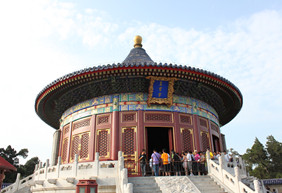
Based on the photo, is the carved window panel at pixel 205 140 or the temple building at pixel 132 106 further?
the carved window panel at pixel 205 140

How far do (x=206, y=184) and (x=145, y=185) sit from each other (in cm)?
229

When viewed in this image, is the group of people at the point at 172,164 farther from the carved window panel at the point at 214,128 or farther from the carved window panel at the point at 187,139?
the carved window panel at the point at 214,128

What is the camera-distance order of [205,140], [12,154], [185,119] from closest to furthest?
[185,119] → [205,140] → [12,154]

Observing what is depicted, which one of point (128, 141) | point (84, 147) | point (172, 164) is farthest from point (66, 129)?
point (172, 164)

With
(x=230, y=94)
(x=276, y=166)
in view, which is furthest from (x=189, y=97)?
(x=276, y=166)

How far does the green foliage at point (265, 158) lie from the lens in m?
36.4

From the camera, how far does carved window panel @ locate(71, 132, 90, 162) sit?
1303cm

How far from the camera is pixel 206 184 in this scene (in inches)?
367

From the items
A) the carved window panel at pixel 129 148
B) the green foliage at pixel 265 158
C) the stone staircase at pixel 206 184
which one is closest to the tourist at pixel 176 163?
Answer: the stone staircase at pixel 206 184

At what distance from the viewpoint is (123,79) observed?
516 inches

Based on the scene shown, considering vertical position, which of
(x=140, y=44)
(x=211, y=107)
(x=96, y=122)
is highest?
(x=140, y=44)

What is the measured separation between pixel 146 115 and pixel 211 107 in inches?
189

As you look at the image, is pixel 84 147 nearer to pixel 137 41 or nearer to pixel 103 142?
pixel 103 142

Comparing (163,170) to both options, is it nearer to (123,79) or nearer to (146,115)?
(146,115)
